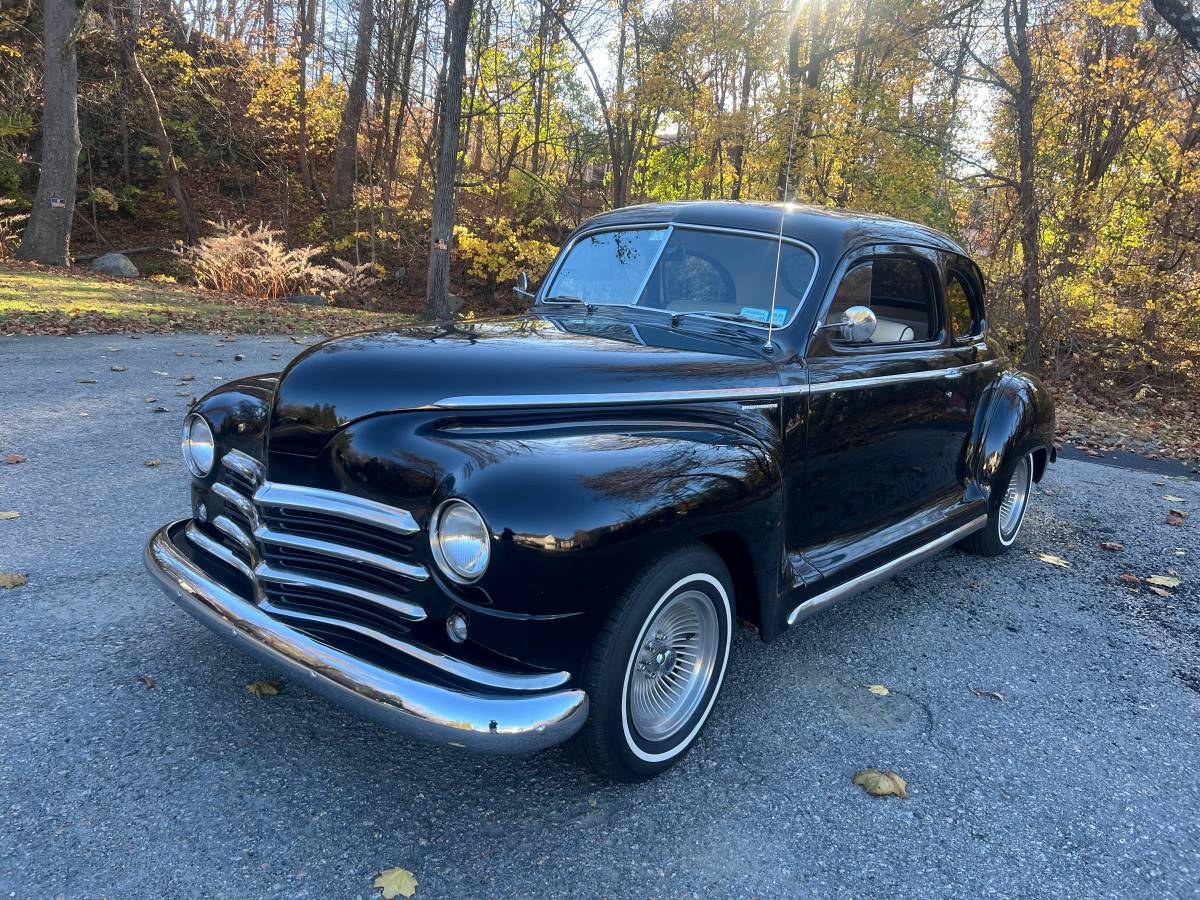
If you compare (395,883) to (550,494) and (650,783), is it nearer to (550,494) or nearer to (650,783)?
(650,783)

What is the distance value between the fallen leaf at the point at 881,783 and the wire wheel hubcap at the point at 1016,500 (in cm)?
273

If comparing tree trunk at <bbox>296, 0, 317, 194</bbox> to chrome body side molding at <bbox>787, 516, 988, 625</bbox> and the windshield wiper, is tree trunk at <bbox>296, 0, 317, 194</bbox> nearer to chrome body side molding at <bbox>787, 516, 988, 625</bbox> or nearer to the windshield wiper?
the windshield wiper

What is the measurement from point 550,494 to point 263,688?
58.3 inches

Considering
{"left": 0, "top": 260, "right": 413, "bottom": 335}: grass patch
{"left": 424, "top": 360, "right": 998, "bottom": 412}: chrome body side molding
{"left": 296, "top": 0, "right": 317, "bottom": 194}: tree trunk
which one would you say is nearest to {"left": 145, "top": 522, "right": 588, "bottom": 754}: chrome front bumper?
{"left": 424, "top": 360, "right": 998, "bottom": 412}: chrome body side molding

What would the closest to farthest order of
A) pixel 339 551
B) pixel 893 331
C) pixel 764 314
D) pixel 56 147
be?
pixel 339 551, pixel 764 314, pixel 893 331, pixel 56 147

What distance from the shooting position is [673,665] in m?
→ 2.67

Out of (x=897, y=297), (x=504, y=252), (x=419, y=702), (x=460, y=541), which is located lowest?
(x=419, y=702)

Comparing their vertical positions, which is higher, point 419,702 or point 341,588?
point 341,588

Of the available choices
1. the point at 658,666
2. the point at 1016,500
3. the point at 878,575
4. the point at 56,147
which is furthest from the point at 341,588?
the point at 56,147

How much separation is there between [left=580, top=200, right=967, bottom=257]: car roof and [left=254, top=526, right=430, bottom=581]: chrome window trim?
215cm

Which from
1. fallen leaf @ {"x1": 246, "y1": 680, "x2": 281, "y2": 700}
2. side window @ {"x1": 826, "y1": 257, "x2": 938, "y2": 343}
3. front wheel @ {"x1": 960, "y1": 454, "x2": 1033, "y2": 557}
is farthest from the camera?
front wheel @ {"x1": 960, "y1": 454, "x2": 1033, "y2": 557}

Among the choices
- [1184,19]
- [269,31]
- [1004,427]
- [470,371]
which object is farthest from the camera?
[269,31]

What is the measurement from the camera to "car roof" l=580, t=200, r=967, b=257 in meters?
3.46

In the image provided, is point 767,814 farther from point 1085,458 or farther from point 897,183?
point 897,183
